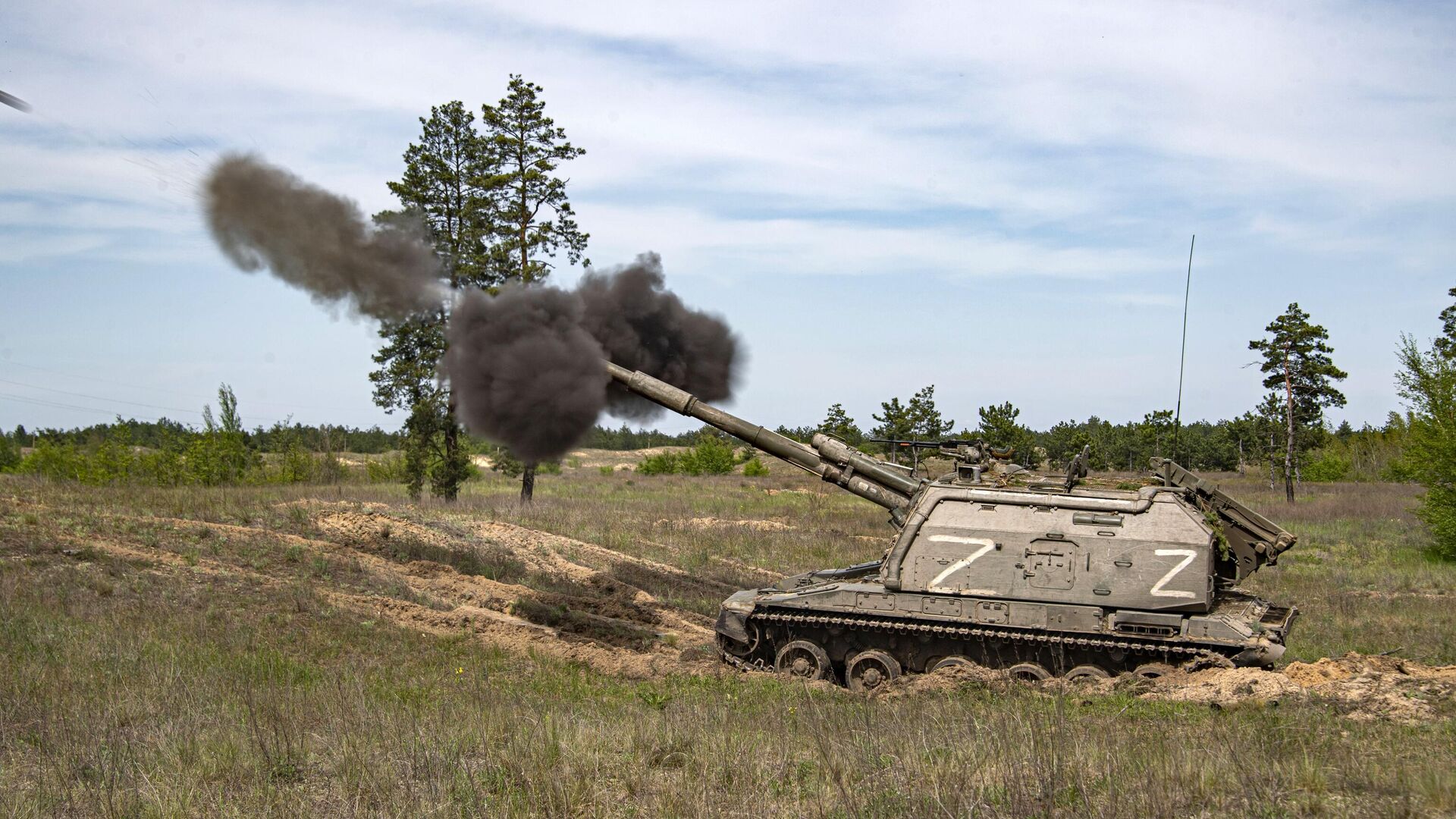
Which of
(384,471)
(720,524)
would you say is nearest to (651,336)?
(720,524)

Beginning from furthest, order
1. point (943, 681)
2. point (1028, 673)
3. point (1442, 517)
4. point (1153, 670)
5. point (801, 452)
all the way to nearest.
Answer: point (1442, 517) < point (801, 452) < point (1028, 673) < point (943, 681) < point (1153, 670)

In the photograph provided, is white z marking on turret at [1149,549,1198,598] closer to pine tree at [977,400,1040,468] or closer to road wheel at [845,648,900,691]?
road wheel at [845,648,900,691]

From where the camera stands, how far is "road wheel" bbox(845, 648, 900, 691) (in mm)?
11297

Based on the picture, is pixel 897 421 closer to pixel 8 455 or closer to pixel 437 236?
pixel 437 236

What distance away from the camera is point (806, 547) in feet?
77.2

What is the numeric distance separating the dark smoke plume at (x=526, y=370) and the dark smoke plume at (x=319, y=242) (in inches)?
29.3

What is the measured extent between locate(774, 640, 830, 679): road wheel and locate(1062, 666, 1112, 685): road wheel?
2.59 meters

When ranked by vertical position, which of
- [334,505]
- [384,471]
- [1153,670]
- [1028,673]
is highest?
[384,471]

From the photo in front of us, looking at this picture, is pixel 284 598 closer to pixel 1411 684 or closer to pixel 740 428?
pixel 740 428

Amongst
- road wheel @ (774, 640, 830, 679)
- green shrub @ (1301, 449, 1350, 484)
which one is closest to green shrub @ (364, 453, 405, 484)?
road wheel @ (774, 640, 830, 679)

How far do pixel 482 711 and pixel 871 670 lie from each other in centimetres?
468

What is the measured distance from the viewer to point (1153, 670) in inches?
404

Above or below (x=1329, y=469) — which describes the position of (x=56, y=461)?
below

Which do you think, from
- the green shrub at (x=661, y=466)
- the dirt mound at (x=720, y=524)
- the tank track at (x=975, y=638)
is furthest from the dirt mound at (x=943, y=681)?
the green shrub at (x=661, y=466)
